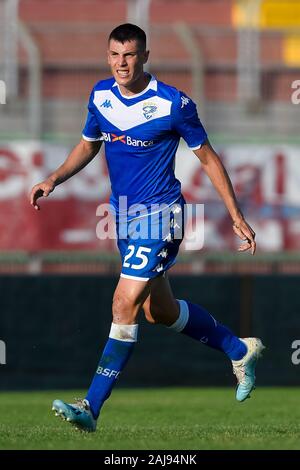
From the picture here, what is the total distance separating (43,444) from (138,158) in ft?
5.82

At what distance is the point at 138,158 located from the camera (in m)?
7.22

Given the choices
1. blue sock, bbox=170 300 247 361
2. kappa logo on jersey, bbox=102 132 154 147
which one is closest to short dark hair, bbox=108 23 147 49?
kappa logo on jersey, bbox=102 132 154 147

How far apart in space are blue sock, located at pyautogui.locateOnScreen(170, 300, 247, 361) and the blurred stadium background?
19.0 ft

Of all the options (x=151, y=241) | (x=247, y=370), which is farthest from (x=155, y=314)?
(x=247, y=370)

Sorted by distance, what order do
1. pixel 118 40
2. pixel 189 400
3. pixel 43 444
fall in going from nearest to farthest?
1. pixel 43 444
2. pixel 118 40
3. pixel 189 400

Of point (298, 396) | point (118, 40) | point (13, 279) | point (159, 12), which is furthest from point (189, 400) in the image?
point (159, 12)

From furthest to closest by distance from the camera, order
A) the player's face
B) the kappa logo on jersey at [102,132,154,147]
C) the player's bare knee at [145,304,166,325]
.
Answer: the player's bare knee at [145,304,166,325] < the kappa logo on jersey at [102,132,154,147] < the player's face

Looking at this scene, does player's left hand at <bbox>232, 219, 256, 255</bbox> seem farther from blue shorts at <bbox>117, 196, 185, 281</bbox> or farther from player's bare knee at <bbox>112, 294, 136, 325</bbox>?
player's bare knee at <bbox>112, 294, 136, 325</bbox>

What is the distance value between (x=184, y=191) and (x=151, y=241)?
8.81 metres

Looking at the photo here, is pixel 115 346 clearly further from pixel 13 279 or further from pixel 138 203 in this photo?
pixel 13 279

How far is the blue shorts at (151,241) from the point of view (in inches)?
279

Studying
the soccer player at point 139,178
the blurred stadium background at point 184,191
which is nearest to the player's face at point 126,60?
the soccer player at point 139,178

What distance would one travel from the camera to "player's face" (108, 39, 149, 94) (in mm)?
6949

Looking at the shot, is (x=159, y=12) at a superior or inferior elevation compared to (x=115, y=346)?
superior
